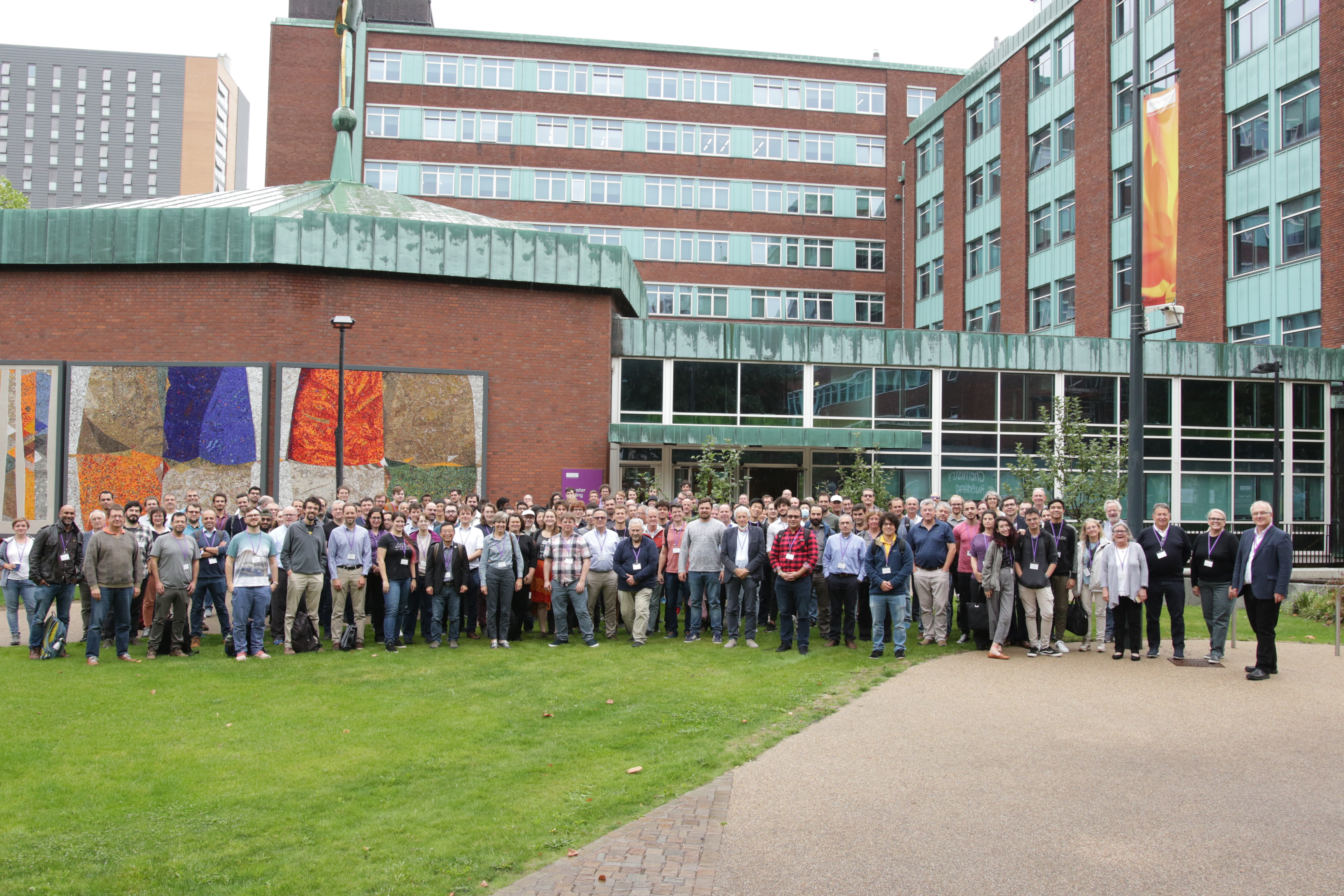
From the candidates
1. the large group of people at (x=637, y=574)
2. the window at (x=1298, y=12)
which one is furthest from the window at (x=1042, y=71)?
the large group of people at (x=637, y=574)

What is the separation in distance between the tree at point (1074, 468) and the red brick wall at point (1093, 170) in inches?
540

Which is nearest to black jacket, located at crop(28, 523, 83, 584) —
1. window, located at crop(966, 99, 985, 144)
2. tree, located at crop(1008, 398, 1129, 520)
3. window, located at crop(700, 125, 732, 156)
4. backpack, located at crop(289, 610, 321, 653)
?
backpack, located at crop(289, 610, 321, 653)

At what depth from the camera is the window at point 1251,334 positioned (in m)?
29.2

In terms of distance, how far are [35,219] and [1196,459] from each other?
28334 millimetres

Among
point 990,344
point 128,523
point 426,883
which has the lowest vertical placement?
point 426,883

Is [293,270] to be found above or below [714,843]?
above

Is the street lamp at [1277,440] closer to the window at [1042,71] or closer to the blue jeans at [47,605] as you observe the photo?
the window at [1042,71]

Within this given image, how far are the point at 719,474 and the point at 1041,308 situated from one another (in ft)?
67.6

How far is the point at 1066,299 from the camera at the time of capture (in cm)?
3728

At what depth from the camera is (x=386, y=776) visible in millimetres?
6684

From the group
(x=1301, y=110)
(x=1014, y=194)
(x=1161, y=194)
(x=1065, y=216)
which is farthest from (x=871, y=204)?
(x=1161, y=194)

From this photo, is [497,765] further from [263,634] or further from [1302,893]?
[263,634]

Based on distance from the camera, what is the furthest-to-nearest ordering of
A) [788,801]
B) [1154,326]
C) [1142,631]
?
[1154,326] → [1142,631] → [788,801]

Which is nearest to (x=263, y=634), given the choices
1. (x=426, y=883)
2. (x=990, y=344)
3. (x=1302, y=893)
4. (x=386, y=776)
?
(x=386, y=776)
